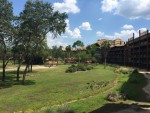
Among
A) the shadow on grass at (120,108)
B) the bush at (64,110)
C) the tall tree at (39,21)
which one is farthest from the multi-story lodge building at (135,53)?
the bush at (64,110)

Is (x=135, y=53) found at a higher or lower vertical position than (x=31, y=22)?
lower

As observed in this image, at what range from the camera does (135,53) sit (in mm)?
98562

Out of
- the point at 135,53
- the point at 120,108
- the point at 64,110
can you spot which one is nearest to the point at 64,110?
the point at 64,110

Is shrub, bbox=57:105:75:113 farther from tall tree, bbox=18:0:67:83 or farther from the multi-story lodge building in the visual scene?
the multi-story lodge building

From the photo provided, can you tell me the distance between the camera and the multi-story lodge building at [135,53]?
3297 inches

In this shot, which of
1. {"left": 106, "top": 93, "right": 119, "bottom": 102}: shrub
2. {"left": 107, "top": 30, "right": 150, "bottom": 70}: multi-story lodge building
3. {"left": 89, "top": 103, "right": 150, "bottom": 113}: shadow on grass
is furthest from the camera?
{"left": 107, "top": 30, "right": 150, "bottom": 70}: multi-story lodge building

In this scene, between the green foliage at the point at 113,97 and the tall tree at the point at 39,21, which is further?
the tall tree at the point at 39,21

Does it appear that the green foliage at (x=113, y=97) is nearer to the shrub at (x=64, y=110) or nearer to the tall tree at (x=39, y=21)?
the shrub at (x=64, y=110)

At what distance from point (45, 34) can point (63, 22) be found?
302 centimetres

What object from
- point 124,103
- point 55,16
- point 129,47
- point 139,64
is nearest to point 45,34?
point 55,16

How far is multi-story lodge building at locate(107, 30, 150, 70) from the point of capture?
8375 centimetres

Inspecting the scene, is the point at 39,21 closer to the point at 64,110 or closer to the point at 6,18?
the point at 6,18

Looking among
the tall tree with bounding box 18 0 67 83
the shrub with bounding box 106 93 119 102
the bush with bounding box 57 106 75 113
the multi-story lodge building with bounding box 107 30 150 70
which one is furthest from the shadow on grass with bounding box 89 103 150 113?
the multi-story lodge building with bounding box 107 30 150 70

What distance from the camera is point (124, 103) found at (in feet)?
84.4
